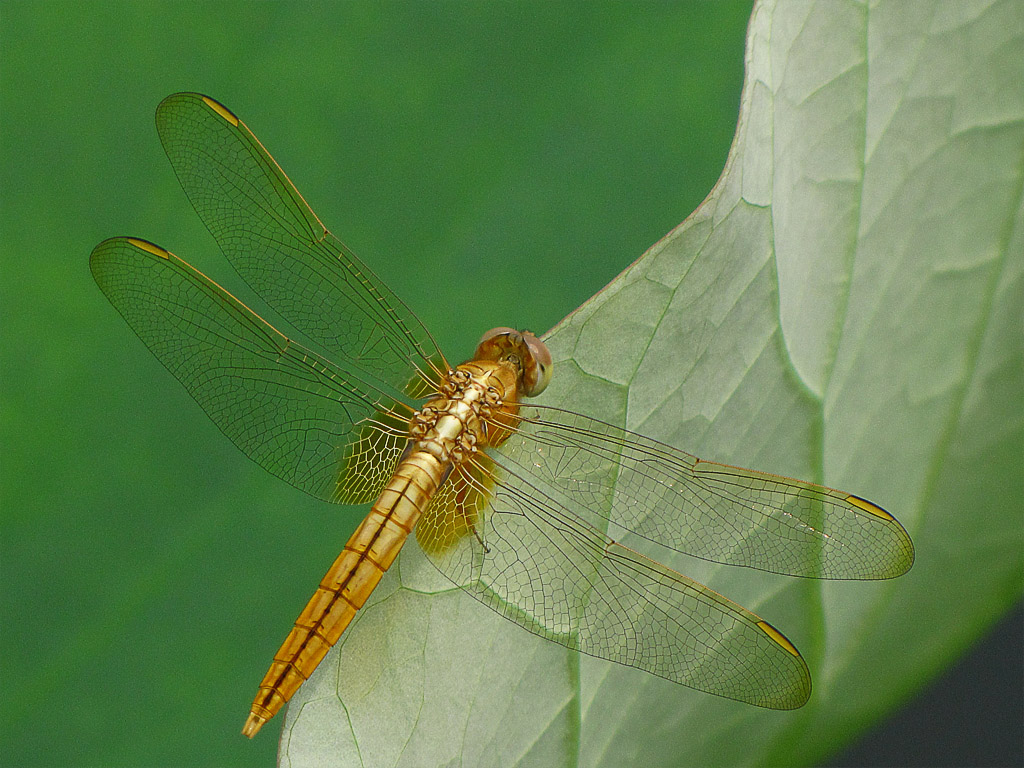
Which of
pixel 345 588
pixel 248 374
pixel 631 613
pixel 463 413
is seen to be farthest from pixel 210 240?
pixel 631 613

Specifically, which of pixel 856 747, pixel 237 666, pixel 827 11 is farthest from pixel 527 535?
pixel 856 747

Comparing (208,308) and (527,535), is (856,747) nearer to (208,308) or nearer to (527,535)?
(527,535)

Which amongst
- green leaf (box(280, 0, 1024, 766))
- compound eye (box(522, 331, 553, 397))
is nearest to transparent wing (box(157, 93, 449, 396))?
compound eye (box(522, 331, 553, 397))

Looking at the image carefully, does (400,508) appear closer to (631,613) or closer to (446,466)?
(446,466)

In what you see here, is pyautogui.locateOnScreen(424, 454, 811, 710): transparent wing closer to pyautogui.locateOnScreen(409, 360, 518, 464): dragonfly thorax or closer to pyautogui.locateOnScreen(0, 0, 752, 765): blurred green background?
pyautogui.locateOnScreen(409, 360, 518, 464): dragonfly thorax

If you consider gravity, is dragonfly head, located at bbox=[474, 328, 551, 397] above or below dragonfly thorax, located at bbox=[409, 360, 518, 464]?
above

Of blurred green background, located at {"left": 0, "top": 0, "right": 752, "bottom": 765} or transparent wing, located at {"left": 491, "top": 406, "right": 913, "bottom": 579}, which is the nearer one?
transparent wing, located at {"left": 491, "top": 406, "right": 913, "bottom": 579}
